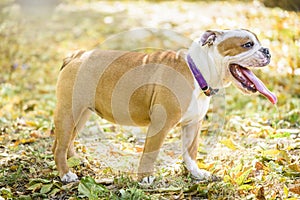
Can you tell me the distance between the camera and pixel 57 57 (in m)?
9.27

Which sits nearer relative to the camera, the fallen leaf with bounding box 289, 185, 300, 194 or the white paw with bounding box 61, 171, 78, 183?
the fallen leaf with bounding box 289, 185, 300, 194

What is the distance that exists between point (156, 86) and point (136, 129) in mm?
1966

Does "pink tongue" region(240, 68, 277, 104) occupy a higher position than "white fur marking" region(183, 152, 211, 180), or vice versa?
"pink tongue" region(240, 68, 277, 104)

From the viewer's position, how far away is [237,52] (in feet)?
13.6

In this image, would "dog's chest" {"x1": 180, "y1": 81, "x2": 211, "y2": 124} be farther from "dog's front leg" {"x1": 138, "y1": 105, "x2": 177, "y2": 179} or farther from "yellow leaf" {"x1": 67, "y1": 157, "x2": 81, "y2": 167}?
"yellow leaf" {"x1": 67, "y1": 157, "x2": 81, "y2": 167}

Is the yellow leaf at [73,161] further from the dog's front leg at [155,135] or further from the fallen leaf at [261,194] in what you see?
the fallen leaf at [261,194]

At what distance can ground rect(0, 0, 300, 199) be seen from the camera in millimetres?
4113

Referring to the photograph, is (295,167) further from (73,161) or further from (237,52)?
(73,161)

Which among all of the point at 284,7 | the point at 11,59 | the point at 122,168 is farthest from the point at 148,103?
the point at 284,7

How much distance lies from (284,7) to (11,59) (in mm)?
5703

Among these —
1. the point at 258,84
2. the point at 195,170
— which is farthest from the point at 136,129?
the point at 258,84

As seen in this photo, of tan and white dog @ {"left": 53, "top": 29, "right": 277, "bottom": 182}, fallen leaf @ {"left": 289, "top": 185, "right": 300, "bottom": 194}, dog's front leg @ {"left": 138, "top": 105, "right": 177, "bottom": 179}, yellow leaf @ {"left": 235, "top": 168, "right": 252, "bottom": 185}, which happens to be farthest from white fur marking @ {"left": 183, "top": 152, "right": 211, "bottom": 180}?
fallen leaf @ {"left": 289, "top": 185, "right": 300, "bottom": 194}

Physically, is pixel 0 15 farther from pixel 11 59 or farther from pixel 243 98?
pixel 243 98

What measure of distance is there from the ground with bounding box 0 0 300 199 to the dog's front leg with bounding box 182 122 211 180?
0.10 m
